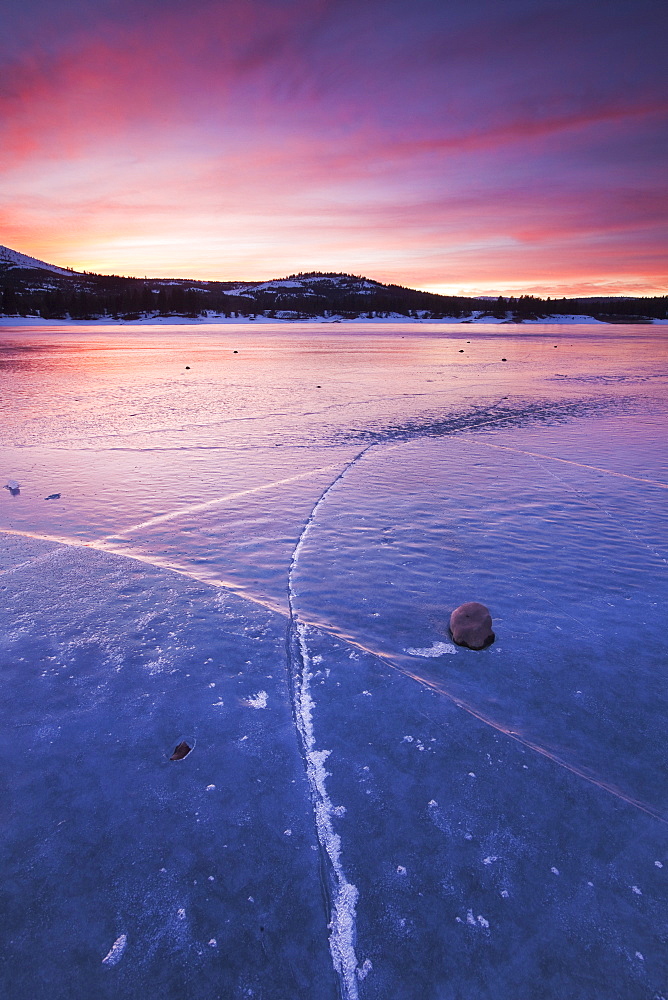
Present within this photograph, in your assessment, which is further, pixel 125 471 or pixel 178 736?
pixel 125 471

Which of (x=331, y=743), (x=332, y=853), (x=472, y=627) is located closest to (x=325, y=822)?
(x=332, y=853)

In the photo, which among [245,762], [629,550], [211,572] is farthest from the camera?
[629,550]

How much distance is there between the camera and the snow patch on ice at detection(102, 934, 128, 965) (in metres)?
1.80

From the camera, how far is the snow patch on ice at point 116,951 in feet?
5.89

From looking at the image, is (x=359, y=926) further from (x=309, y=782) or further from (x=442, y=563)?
(x=442, y=563)

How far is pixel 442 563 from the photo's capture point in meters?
4.64

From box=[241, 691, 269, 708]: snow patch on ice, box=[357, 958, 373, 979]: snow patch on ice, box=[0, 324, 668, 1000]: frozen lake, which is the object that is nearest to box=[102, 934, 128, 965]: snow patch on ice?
box=[0, 324, 668, 1000]: frozen lake

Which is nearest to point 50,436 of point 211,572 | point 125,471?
point 125,471

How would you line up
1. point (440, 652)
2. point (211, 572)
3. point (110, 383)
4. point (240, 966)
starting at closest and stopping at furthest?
point (240, 966), point (440, 652), point (211, 572), point (110, 383)

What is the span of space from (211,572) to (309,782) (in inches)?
91.9

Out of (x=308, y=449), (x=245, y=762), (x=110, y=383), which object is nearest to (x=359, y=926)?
(x=245, y=762)

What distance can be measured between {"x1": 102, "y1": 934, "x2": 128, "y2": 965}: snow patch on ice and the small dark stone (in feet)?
2.65

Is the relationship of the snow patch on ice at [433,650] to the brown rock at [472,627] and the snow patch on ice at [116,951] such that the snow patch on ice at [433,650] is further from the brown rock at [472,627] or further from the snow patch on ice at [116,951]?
the snow patch on ice at [116,951]

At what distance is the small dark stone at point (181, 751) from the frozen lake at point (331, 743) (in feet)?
0.13
